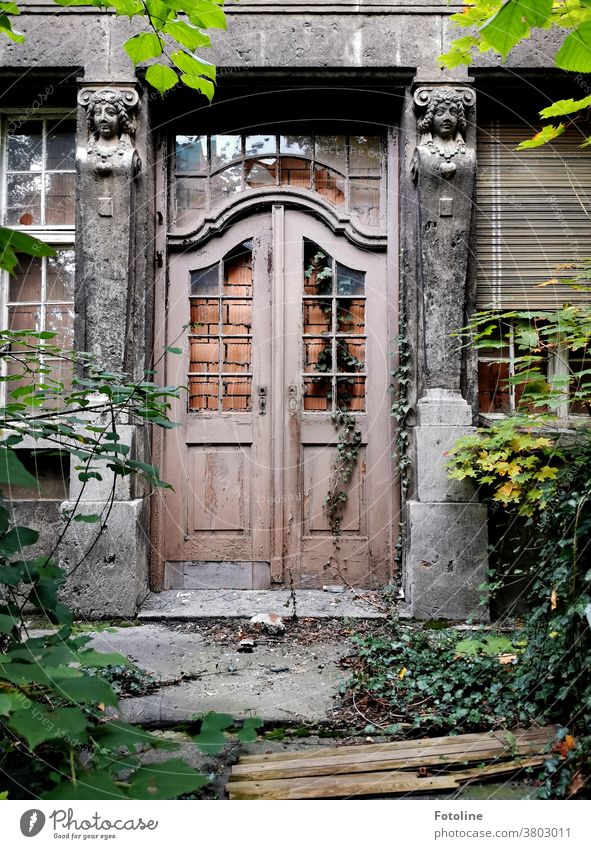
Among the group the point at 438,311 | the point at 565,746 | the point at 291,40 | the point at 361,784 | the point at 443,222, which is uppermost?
the point at 291,40

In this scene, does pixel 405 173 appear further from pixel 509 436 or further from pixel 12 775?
pixel 12 775

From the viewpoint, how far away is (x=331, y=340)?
454 cm

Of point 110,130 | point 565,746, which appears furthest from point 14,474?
point 110,130

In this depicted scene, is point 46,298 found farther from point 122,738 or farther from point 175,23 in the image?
point 122,738

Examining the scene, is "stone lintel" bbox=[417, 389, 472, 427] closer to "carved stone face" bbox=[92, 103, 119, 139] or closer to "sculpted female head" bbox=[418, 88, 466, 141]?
"sculpted female head" bbox=[418, 88, 466, 141]

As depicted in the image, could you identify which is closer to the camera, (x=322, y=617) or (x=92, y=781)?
(x=92, y=781)

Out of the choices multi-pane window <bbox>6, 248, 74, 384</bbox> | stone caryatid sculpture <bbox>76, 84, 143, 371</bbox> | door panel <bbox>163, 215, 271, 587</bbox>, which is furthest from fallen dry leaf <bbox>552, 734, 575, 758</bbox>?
multi-pane window <bbox>6, 248, 74, 384</bbox>

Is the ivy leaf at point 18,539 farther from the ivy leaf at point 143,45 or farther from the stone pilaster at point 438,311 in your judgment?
the stone pilaster at point 438,311

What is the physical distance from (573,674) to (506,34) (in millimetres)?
2094

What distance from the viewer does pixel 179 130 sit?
4.55 m

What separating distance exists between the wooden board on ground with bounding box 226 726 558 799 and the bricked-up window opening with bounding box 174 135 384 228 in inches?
141

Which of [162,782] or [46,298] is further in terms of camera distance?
[46,298]

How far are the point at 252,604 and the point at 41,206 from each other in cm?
333

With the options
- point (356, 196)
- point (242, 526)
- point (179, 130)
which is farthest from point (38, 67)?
point (242, 526)
